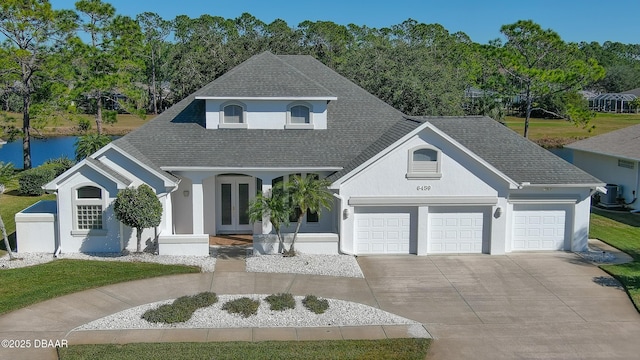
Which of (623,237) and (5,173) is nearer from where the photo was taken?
(5,173)

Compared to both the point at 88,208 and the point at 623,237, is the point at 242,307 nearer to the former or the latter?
the point at 88,208

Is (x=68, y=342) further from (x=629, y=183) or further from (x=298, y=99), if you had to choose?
(x=629, y=183)

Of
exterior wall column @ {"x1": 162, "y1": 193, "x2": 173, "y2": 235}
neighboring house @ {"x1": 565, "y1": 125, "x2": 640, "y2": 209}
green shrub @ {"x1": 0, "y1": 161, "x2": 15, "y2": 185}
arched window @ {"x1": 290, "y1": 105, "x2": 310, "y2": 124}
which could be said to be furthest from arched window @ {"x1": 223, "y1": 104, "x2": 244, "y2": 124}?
neighboring house @ {"x1": 565, "y1": 125, "x2": 640, "y2": 209}

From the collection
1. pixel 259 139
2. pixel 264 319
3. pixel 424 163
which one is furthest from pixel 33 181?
pixel 264 319

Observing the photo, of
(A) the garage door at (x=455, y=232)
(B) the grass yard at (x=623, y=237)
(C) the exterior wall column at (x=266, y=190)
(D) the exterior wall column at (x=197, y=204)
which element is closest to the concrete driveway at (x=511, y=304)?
(B) the grass yard at (x=623, y=237)

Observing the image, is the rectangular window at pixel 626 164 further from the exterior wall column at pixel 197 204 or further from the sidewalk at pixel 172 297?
the exterior wall column at pixel 197 204

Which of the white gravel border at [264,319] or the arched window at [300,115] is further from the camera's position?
the arched window at [300,115]
